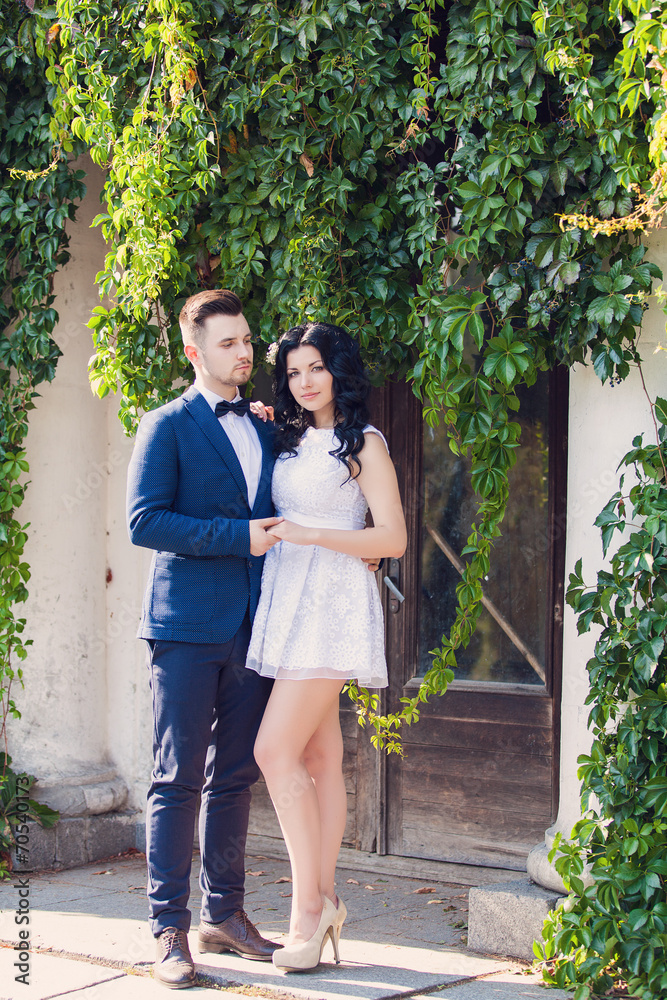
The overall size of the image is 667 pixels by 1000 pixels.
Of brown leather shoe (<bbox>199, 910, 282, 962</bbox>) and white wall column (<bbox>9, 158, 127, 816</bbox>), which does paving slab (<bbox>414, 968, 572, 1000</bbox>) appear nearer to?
brown leather shoe (<bbox>199, 910, 282, 962</bbox>)

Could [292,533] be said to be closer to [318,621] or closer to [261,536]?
[261,536]

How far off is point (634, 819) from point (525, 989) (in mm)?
620

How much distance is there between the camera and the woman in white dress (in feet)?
10.2

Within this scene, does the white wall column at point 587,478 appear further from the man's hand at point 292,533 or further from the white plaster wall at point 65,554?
the white plaster wall at point 65,554

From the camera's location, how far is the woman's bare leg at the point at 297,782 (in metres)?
3.09

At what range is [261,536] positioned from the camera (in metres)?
3.07

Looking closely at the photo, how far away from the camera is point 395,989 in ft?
10.0

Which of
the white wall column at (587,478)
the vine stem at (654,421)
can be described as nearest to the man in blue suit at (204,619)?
the white wall column at (587,478)

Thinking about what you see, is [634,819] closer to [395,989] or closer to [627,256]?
[395,989]

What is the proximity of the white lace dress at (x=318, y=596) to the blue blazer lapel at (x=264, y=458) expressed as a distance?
0.05m

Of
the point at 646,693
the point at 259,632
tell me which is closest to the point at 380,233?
the point at 259,632

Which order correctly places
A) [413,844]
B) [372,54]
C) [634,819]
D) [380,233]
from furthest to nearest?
[413,844] → [380,233] → [372,54] → [634,819]

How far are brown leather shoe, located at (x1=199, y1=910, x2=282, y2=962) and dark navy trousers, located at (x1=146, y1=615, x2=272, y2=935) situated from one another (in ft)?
0.09

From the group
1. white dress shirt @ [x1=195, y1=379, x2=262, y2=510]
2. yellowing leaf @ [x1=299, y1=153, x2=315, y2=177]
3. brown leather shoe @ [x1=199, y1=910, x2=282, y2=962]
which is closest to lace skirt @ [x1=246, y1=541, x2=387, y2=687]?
white dress shirt @ [x1=195, y1=379, x2=262, y2=510]
